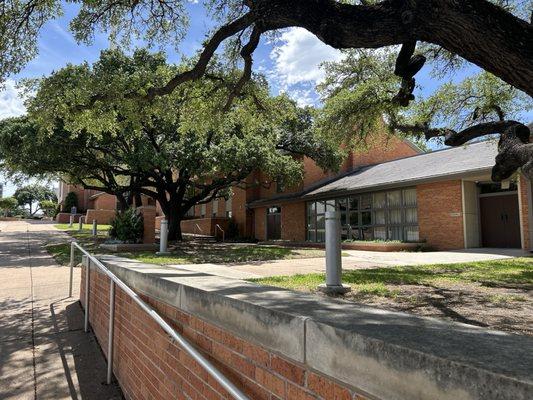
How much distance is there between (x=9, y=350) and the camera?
17.7 feet

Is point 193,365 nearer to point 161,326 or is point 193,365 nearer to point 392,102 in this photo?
point 161,326

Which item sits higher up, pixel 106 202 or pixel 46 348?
pixel 106 202

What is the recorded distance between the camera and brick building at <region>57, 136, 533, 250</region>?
17.4m

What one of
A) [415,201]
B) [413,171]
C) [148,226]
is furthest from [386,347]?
[413,171]

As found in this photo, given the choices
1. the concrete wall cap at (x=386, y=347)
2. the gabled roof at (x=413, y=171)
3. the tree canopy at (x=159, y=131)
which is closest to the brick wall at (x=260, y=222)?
the tree canopy at (x=159, y=131)

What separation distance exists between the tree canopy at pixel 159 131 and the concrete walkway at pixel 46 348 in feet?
14.5

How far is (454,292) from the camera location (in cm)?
693

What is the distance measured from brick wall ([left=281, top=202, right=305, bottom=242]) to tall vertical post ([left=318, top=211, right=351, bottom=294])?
66.4 feet

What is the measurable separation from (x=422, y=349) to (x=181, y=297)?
2.02 m

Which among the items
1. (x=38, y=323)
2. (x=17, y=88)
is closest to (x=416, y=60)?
(x=38, y=323)

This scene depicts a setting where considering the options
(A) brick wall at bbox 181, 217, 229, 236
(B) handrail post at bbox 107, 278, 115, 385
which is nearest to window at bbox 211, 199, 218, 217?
(A) brick wall at bbox 181, 217, 229, 236

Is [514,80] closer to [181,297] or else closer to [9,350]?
[181,297]

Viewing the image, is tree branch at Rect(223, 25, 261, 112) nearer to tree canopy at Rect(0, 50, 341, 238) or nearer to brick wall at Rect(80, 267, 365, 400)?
tree canopy at Rect(0, 50, 341, 238)

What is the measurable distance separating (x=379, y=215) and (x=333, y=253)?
15.8 m
